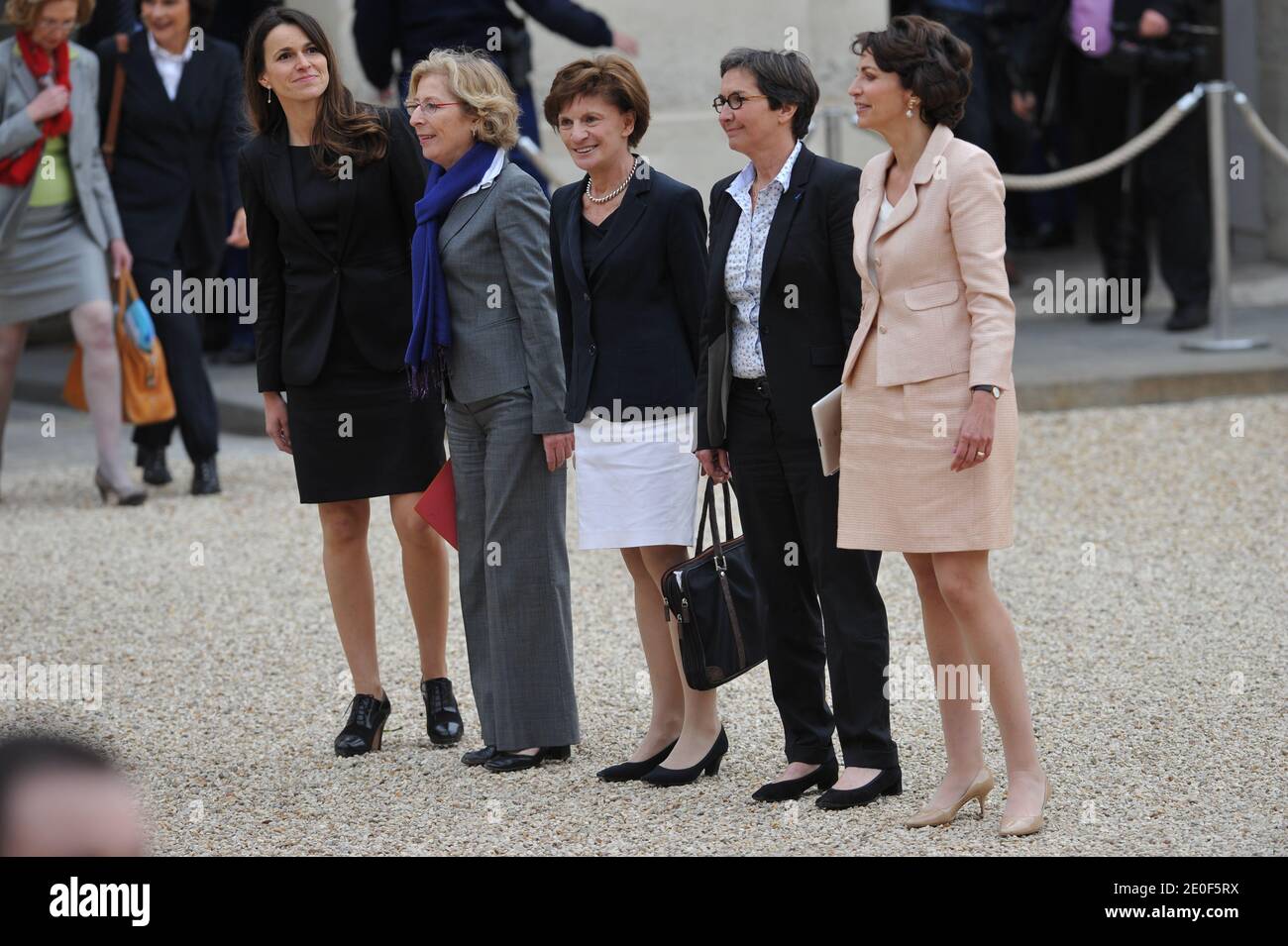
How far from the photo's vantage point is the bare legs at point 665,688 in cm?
471

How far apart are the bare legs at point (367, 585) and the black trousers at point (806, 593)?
0.98m

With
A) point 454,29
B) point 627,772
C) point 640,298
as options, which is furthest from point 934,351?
point 454,29

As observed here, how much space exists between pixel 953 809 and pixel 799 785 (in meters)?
0.42

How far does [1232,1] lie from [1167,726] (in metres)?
9.46

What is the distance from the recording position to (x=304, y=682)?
5.81 meters

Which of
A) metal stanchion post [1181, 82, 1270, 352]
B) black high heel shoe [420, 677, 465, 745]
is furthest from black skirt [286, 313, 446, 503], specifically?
metal stanchion post [1181, 82, 1270, 352]

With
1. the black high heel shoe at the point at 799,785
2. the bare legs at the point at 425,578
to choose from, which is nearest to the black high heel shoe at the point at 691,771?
the black high heel shoe at the point at 799,785

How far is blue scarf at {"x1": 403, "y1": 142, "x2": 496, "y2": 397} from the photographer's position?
15.5ft

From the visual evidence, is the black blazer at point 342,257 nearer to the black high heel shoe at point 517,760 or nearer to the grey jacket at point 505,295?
the grey jacket at point 505,295

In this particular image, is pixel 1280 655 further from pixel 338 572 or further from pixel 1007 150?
pixel 1007 150

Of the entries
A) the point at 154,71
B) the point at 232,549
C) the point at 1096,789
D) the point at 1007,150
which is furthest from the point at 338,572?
the point at 1007,150

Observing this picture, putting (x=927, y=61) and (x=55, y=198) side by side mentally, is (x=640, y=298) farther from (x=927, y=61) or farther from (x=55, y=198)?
(x=55, y=198)

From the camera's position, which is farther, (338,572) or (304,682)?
(304,682)

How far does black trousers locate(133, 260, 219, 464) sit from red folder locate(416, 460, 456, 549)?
3.58m
